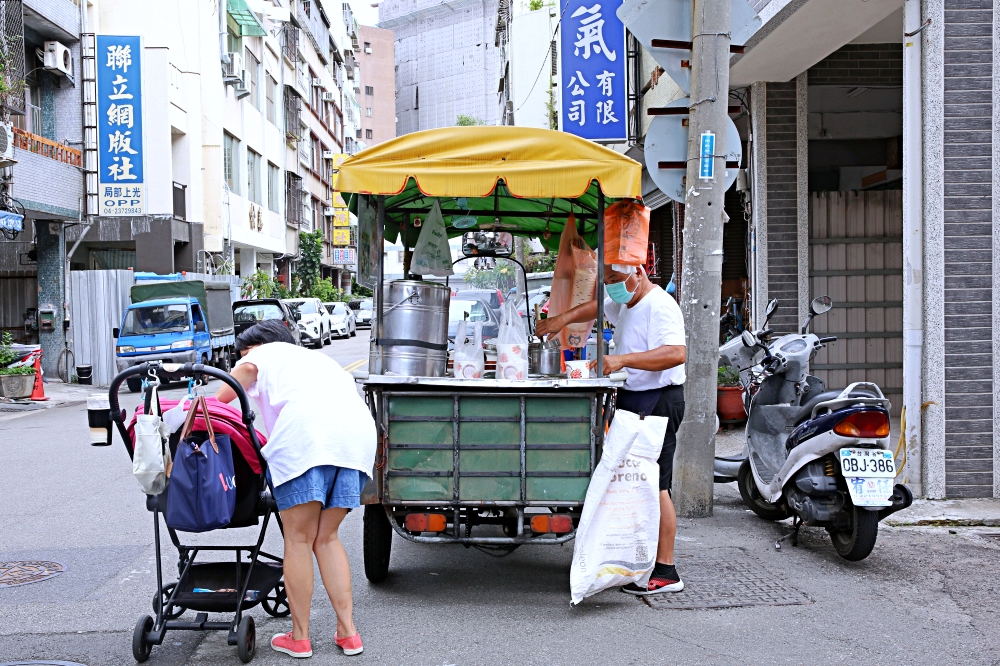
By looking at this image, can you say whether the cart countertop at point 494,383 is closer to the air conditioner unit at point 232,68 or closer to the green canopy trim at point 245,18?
the air conditioner unit at point 232,68

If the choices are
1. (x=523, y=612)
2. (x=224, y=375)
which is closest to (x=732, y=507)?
(x=523, y=612)

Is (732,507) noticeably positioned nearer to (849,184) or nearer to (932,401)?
(932,401)

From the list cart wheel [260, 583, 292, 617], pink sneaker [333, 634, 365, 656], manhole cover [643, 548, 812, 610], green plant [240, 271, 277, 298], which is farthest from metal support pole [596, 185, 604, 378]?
green plant [240, 271, 277, 298]

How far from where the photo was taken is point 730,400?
1087cm

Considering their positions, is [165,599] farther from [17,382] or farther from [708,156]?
[17,382]

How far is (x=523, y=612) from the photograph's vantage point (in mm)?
4785

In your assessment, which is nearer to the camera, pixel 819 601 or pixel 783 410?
pixel 819 601

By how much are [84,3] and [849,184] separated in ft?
53.8

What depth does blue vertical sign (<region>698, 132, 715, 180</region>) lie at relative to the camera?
678 cm

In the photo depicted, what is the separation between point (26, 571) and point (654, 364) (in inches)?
159

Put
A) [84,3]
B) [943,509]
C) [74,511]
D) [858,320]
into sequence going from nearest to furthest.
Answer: [943,509], [74,511], [858,320], [84,3]

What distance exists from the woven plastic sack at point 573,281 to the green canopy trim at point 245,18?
28.7 metres

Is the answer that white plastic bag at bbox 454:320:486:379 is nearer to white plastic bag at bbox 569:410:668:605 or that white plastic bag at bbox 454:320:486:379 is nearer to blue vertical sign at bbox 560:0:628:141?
white plastic bag at bbox 569:410:668:605

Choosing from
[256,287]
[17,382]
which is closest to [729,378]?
[17,382]
